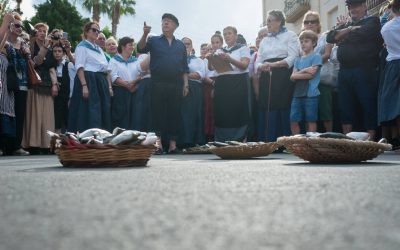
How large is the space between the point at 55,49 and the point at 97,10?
984 inches

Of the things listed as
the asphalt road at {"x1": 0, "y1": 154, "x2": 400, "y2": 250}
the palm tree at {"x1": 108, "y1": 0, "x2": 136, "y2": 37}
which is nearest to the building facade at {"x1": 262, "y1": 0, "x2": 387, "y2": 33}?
the palm tree at {"x1": 108, "y1": 0, "x2": 136, "y2": 37}

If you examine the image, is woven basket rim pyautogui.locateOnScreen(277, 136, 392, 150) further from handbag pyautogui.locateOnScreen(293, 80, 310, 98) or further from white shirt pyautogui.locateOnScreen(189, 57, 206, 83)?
white shirt pyautogui.locateOnScreen(189, 57, 206, 83)

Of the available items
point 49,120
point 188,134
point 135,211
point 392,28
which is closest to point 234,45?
point 188,134

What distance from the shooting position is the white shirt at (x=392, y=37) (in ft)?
18.3

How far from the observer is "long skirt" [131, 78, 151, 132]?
7523 mm

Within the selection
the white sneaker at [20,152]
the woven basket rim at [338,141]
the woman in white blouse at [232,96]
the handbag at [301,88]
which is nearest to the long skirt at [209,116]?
the woman in white blouse at [232,96]

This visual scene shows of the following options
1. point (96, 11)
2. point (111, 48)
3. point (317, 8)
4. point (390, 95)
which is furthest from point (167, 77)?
point (96, 11)

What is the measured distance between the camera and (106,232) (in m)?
1.02

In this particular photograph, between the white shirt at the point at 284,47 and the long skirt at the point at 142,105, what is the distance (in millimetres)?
1609

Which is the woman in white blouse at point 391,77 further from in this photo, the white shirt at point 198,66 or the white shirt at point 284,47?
the white shirt at point 198,66

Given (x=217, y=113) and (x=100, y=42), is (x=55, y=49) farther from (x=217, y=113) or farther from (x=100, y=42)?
(x=217, y=113)

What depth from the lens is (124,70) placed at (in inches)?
296

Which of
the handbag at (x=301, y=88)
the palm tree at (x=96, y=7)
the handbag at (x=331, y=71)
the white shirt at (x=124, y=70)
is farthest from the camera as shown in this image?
the palm tree at (x=96, y=7)

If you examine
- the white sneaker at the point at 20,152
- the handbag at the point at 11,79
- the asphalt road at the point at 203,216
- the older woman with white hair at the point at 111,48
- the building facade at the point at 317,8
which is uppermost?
the building facade at the point at 317,8
